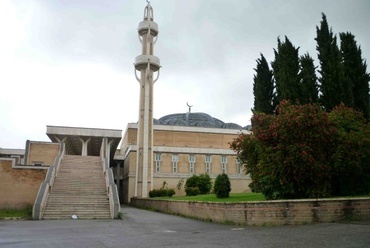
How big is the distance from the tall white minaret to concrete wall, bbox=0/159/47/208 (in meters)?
16.6

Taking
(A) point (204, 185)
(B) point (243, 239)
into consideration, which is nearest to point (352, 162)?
(B) point (243, 239)

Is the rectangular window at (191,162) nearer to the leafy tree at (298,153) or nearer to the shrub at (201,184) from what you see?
the shrub at (201,184)

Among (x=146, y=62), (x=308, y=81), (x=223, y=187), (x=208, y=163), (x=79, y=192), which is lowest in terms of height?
(x=79, y=192)

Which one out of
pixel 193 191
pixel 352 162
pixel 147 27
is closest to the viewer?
pixel 352 162

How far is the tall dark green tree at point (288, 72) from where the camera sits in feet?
72.5

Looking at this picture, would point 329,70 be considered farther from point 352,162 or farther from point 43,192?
point 43,192

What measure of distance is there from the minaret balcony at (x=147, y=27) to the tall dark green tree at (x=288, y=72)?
2236 centimetres

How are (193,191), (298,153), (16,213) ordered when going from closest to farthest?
(298,153), (16,213), (193,191)

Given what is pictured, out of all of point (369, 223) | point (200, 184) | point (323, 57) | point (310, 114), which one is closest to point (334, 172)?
point (310, 114)

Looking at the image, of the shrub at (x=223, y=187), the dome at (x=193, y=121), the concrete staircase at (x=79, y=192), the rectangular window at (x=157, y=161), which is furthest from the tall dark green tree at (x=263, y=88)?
the dome at (x=193, y=121)

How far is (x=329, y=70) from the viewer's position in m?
21.4

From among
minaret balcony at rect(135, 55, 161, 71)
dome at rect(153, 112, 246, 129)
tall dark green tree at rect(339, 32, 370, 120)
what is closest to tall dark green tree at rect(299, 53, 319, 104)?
tall dark green tree at rect(339, 32, 370, 120)

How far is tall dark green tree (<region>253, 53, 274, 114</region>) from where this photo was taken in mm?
26188

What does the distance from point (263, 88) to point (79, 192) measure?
14.7m
